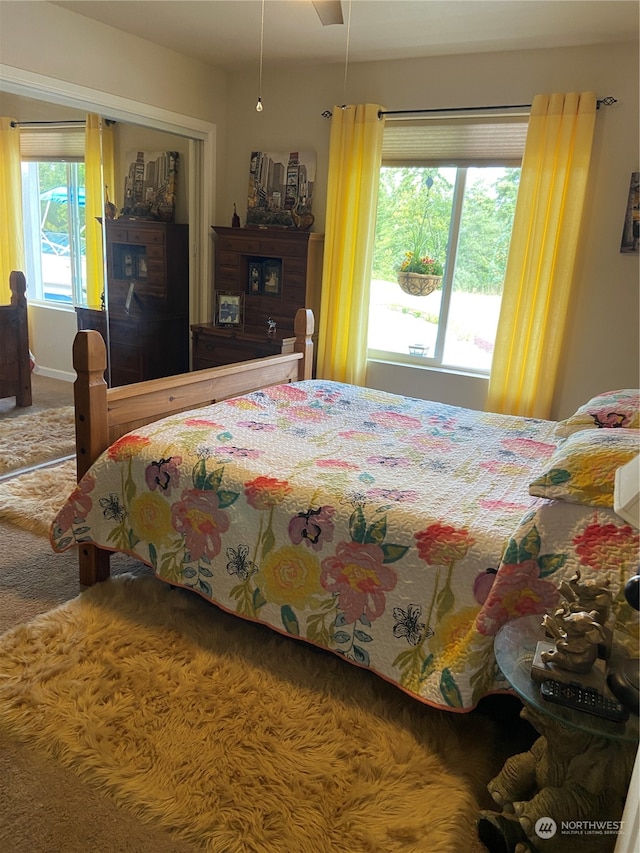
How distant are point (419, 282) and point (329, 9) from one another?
2104 mm

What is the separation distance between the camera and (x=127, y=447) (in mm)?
2133

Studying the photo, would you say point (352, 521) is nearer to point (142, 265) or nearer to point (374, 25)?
point (374, 25)

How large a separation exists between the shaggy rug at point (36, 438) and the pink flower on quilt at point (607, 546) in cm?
300

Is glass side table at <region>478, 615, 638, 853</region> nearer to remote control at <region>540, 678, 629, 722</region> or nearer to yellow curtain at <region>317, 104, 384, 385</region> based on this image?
remote control at <region>540, 678, 629, 722</region>

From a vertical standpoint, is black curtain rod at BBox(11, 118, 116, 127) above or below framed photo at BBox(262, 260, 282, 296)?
above

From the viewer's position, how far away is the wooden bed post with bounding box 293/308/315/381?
3240 millimetres

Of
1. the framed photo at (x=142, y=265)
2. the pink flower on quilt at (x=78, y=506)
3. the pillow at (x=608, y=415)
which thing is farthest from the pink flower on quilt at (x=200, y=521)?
the framed photo at (x=142, y=265)

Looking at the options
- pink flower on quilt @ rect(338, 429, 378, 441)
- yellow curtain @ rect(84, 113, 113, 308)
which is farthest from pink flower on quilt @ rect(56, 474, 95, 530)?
yellow curtain @ rect(84, 113, 113, 308)

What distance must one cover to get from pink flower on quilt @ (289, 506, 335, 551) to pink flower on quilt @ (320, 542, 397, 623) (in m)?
0.05

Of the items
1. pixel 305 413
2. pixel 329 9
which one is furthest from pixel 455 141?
pixel 305 413

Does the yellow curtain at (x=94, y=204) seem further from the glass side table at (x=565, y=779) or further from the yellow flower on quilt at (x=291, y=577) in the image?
the glass side table at (x=565, y=779)

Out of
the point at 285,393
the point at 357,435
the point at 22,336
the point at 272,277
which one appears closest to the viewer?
the point at 357,435

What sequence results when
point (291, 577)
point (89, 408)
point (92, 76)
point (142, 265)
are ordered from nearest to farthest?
point (291, 577)
point (89, 408)
point (92, 76)
point (142, 265)

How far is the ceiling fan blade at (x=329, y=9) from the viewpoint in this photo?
2.07 m
